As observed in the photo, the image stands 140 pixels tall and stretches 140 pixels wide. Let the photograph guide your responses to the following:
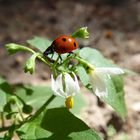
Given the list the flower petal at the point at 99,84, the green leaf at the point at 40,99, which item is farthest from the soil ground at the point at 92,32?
the flower petal at the point at 99,84

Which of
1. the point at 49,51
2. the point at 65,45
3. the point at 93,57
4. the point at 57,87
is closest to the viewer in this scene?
the point at 57,87

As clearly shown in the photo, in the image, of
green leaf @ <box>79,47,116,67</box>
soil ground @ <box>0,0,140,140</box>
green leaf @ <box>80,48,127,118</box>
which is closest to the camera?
green leaf @ <box>80,48,127,118</box>

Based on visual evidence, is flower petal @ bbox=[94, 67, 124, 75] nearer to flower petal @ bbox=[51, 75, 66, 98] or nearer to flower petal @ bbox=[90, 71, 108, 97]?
flower petal @ bbox=[90, 71, 108, 97]

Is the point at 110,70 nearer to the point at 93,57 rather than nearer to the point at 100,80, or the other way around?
the point at 100,80

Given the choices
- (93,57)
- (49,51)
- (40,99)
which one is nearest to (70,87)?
(49,51)

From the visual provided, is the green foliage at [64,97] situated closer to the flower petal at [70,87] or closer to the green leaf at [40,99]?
the flower petal at [70,87]

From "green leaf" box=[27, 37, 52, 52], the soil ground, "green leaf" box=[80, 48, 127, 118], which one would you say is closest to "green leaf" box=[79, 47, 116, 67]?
"green leaf" box=[80, 48, 127, 118]
